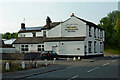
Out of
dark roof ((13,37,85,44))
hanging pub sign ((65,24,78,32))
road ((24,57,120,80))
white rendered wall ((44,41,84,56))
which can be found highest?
hanging pub sign ((65,24,78,32))

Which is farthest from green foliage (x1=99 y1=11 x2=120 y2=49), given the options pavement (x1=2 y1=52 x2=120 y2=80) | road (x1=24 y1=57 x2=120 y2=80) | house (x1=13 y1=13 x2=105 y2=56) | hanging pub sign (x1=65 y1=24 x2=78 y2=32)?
pavement (x1=2 y1=52 x2=120 y2=80)

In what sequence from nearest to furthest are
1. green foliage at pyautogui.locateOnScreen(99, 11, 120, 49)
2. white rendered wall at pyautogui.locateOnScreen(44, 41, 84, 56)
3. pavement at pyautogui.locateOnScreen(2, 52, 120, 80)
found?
pavement at pyautogui.locateOnScreen(2, 52, 120, 80) < white rendered wall at pyautogui.locateOnScreen(44, 41, 84, 56) < green foliage at pyautogui.locateOnScreen(99, 11, 120, 49)

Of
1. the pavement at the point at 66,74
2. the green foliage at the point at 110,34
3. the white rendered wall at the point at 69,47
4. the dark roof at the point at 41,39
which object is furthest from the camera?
the green foliage at the point at 110,34

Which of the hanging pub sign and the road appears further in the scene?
the hanging pub sign

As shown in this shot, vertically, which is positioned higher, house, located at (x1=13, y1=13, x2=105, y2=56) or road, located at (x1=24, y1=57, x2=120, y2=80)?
house, located at (x1=13, y1=13, x2=105, y2=56)

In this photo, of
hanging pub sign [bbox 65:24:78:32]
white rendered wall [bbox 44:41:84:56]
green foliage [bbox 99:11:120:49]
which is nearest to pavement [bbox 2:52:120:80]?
white rendered wall [bbox 44:41:84:56]

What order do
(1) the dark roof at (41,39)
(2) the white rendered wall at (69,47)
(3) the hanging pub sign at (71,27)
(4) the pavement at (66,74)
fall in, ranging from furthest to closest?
1. (3) the hanging pub sign at (71,27)
2. (1) the dark roof at (41,39)
3. (2) the white rendered wall at (69,47)
4. (4) the pavement at (66,74)

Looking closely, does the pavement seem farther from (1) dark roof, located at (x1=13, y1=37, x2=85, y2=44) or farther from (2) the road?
(1) dark roof, located at (x1=13, y1=37, x2=85, y2=44)

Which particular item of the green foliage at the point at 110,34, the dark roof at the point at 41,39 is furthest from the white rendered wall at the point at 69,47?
the green foliage at the point at 110,34

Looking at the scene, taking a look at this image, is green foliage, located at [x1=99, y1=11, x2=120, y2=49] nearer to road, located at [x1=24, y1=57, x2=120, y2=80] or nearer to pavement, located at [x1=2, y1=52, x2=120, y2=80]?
road, located at [x1=24, y1=57, x2=120, y2=80]

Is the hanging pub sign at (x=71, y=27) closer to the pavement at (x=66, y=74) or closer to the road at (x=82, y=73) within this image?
the road at (x=82, y=73)

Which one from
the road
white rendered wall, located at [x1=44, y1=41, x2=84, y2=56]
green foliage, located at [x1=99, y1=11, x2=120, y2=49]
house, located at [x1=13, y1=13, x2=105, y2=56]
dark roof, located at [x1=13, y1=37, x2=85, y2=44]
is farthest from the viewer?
green foliage, located at [x1=99, y1=11, x2=120, y2=49]

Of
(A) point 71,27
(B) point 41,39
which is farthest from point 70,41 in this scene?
(B) point 41,39

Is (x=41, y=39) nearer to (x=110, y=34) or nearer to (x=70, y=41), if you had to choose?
(x=70, y=41)
